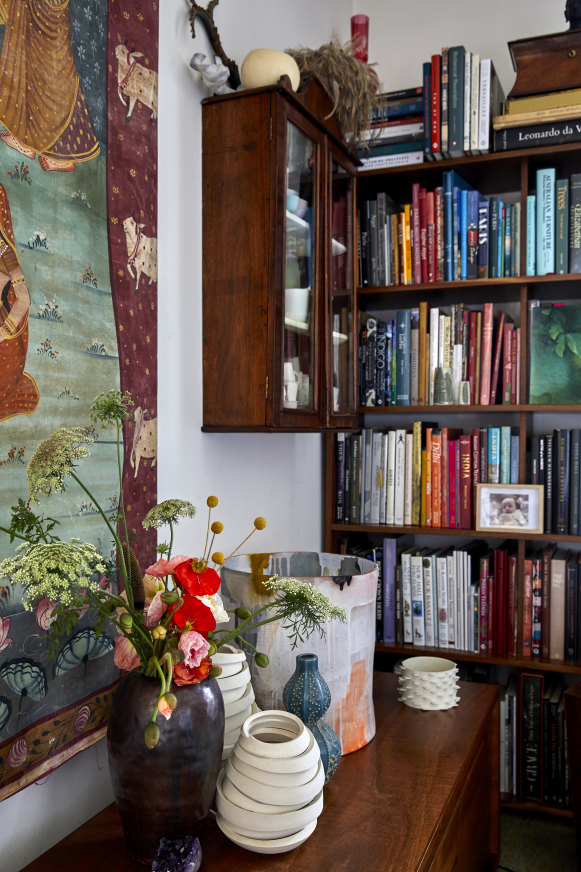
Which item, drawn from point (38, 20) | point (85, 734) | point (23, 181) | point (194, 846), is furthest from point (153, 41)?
point (194, 846)

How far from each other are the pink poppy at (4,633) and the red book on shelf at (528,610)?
61.4 inches

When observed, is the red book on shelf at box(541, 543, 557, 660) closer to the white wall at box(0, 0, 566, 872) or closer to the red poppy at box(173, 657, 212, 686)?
the white wall at box(0, 0, 566, 872)

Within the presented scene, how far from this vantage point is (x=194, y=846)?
0.93 metres

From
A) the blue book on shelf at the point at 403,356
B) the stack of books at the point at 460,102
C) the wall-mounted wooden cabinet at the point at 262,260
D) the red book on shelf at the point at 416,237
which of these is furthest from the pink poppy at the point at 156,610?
the stack of books at the point at 460,102

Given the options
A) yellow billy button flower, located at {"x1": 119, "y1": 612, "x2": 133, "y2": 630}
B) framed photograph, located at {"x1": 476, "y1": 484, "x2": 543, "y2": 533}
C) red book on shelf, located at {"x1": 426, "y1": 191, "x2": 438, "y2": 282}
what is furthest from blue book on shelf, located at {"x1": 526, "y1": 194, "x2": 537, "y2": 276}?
yellow billy button flower, located at {"x1": 119, "y1": 612, "x2": 133, "y2": 630}

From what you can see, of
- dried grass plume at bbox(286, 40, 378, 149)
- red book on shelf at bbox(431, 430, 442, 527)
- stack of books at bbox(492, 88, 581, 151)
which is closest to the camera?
dried grass plume at bbox(286, 40, 378, 149)

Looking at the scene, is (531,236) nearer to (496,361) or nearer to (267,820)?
(496,361)

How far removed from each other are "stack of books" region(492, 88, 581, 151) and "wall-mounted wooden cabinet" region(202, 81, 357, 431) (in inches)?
27.5

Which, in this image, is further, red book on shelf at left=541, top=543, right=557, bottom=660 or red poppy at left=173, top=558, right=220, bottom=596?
red book on shelf at left=541, top=543, right=557, bottom=660

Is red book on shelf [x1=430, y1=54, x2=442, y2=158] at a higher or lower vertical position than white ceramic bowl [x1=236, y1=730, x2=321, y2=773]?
higher

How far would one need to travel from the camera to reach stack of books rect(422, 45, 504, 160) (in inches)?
80.7

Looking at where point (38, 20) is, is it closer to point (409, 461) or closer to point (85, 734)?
point (85, 734)

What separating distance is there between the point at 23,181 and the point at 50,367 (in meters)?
0.26

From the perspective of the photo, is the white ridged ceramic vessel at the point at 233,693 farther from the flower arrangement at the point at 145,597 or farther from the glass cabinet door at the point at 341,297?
the glass cabinet door at the point at 341,297
